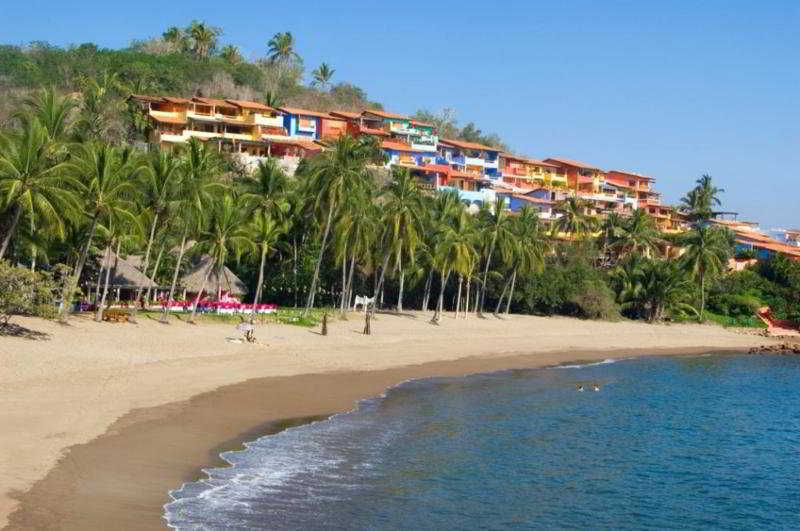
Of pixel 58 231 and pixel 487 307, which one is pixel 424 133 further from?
pixel 58 231

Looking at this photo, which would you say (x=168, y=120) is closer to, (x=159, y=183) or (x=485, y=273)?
(x=485, y=273)

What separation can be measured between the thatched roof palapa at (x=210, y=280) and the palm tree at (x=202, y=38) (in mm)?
69693

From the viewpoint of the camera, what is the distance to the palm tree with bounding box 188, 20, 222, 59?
122938 millimetres

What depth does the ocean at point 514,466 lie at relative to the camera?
2147cm

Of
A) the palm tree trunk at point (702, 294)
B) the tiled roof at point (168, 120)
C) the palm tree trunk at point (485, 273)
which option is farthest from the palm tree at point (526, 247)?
the tiled roof at point (168, 120)

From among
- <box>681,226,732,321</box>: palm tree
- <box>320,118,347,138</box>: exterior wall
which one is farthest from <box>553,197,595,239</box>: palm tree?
<box>320,118,347,138</box>: exterior wall

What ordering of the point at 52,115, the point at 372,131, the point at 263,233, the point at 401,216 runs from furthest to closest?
the point at 372,131
the point at 401,216
the point at 263,233
the point at 52,115

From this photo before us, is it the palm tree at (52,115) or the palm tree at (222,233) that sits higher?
the palm tree at (52,115)

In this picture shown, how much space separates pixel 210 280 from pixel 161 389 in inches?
1039

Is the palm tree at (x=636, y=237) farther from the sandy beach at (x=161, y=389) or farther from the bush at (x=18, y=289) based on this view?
the bush at (x=18, y=289)

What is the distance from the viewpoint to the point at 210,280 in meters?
58.3

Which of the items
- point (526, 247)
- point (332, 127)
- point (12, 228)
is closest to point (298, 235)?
point (526, 247)

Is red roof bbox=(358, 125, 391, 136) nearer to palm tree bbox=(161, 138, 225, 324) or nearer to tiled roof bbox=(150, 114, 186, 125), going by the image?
tiled roof bbox=(150, 114, 186, 125)

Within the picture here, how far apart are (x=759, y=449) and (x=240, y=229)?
27301mm
